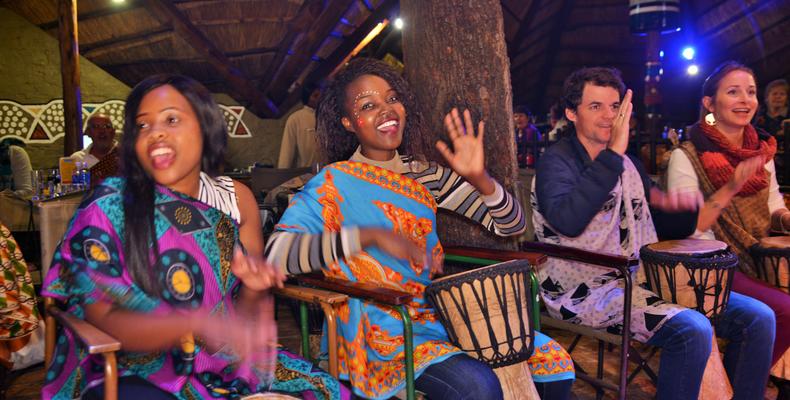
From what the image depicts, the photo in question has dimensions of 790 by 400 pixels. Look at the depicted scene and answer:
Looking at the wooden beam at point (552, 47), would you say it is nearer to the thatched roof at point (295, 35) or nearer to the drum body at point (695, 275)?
the thatched roof at point (295, 35)

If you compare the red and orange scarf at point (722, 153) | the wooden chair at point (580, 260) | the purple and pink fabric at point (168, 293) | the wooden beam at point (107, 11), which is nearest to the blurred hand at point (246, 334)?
the purple and pink fabric at point (168, 293)

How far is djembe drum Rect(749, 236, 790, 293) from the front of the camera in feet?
10.9

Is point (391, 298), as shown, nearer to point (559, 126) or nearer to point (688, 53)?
point (559, 126)

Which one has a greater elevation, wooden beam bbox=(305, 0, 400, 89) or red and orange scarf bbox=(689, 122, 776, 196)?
wooden beam bbox=(305, 0, 400, 89)

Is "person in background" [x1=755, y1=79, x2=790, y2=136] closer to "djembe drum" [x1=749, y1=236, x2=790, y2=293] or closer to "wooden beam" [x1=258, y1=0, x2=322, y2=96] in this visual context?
"djembe drum" [x1=749, y1=236, x2=790, y2=293]

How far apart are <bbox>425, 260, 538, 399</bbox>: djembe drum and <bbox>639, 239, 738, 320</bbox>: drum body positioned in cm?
98

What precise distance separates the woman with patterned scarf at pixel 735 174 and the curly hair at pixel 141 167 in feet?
7.88

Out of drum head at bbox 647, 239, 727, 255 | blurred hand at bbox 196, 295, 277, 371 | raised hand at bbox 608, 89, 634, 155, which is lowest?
blurred hand at bbox 196, 295, 277, 371

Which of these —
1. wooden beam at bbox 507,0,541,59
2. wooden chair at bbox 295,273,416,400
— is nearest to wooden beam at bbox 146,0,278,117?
wooden beam at bbox 507,0,541,59

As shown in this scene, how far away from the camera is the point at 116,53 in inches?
481

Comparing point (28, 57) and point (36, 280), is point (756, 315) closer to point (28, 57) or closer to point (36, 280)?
point (36, 280)

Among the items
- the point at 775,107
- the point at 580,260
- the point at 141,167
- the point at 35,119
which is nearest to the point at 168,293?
the point at 141,167

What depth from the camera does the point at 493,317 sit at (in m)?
2.27

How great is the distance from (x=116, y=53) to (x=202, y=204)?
36.8 feet
